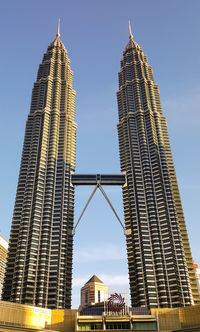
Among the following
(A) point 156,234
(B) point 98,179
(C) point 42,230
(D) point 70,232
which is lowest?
(A) point 156,234

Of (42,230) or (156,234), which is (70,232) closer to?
(42,230)

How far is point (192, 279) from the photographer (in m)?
161

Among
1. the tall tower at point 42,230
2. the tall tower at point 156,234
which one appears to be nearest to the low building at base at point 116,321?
the tall tower at point 156,234

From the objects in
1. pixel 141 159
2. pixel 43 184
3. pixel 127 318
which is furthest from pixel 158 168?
pixel 127 318

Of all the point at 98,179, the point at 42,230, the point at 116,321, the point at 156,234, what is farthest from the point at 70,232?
the point at 116,321

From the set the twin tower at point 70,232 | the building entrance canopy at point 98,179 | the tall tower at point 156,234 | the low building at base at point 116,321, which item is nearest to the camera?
the low building at base at point 116,321

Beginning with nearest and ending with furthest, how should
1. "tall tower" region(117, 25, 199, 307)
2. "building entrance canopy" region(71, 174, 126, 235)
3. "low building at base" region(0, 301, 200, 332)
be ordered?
1. "low building at base" region(0, 301, 200, 332)
2. "building entrance canopy" region(71, 174, 126, 235)
3. "tall tower" region(117, 25, 199, 307)

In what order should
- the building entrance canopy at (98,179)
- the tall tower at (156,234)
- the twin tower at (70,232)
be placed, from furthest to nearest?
the tall tower at (156,234), the twin tower at (70,232), the building entrance canopy at (98,179)

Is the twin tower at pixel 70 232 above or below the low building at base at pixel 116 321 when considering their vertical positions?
above

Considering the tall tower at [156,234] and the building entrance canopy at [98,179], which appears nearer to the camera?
the building entrance canopy at [98,179]

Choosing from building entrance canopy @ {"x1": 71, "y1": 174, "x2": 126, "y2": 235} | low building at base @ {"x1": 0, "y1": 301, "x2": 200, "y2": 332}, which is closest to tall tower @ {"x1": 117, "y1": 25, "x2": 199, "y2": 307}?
building entrance canopy @ {"x1": 71, "y1": 174, "x2": 126, "y2": 235}

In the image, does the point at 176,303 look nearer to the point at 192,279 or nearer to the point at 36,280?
the point at 192,279

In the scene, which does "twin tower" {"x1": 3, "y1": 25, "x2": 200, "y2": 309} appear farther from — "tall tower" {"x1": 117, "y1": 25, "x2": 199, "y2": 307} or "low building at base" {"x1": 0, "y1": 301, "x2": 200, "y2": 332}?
"low building at base" {"x1": 0, "y1": 301, "x2": 200, "y2": 332}

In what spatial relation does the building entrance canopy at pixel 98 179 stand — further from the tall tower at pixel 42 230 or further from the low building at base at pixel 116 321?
the low building at base at pixel 116 321
